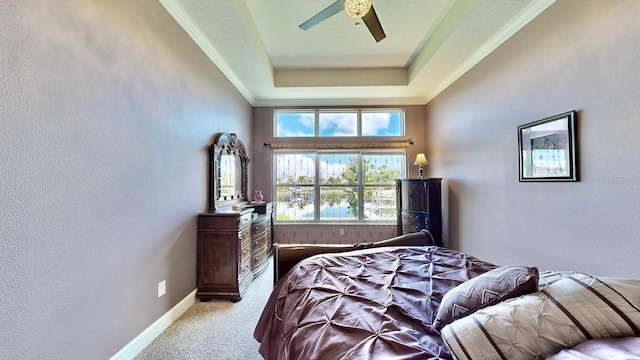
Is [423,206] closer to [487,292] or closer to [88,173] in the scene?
[487,292]

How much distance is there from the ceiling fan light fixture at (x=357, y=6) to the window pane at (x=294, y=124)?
293cm

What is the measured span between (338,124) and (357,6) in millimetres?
2965

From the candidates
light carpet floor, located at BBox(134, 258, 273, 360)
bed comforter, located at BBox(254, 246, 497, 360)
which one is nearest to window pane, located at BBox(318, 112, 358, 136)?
light carpet floor, located at BBox(134, 258, 273, 360)

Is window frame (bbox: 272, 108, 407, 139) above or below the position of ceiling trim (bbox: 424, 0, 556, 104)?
below

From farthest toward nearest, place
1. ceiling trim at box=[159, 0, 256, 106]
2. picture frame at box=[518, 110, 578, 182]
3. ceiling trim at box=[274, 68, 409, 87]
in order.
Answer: ceiling trim at box=[274, 68, 409, 87] < ceiling trim at box=[159, 0, 256, 106] < picture frame at box=[518, 110, 578, 182]

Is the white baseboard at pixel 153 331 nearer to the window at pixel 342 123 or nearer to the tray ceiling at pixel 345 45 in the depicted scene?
the tray ceiling at pixel 345 45

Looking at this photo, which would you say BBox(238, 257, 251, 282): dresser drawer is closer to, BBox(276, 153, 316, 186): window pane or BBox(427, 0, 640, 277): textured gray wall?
BBox(276, 153, 316, 186): window pane

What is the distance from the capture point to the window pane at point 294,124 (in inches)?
196

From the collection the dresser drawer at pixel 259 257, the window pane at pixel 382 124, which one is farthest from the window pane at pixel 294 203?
the window pane at pixel 382 124

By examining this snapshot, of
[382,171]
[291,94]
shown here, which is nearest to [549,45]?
[382,171]

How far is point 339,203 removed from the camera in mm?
4980

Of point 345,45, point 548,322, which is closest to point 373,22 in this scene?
point 345,45

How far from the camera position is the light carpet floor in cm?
184

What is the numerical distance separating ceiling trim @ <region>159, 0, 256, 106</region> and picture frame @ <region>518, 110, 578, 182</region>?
136 inches
